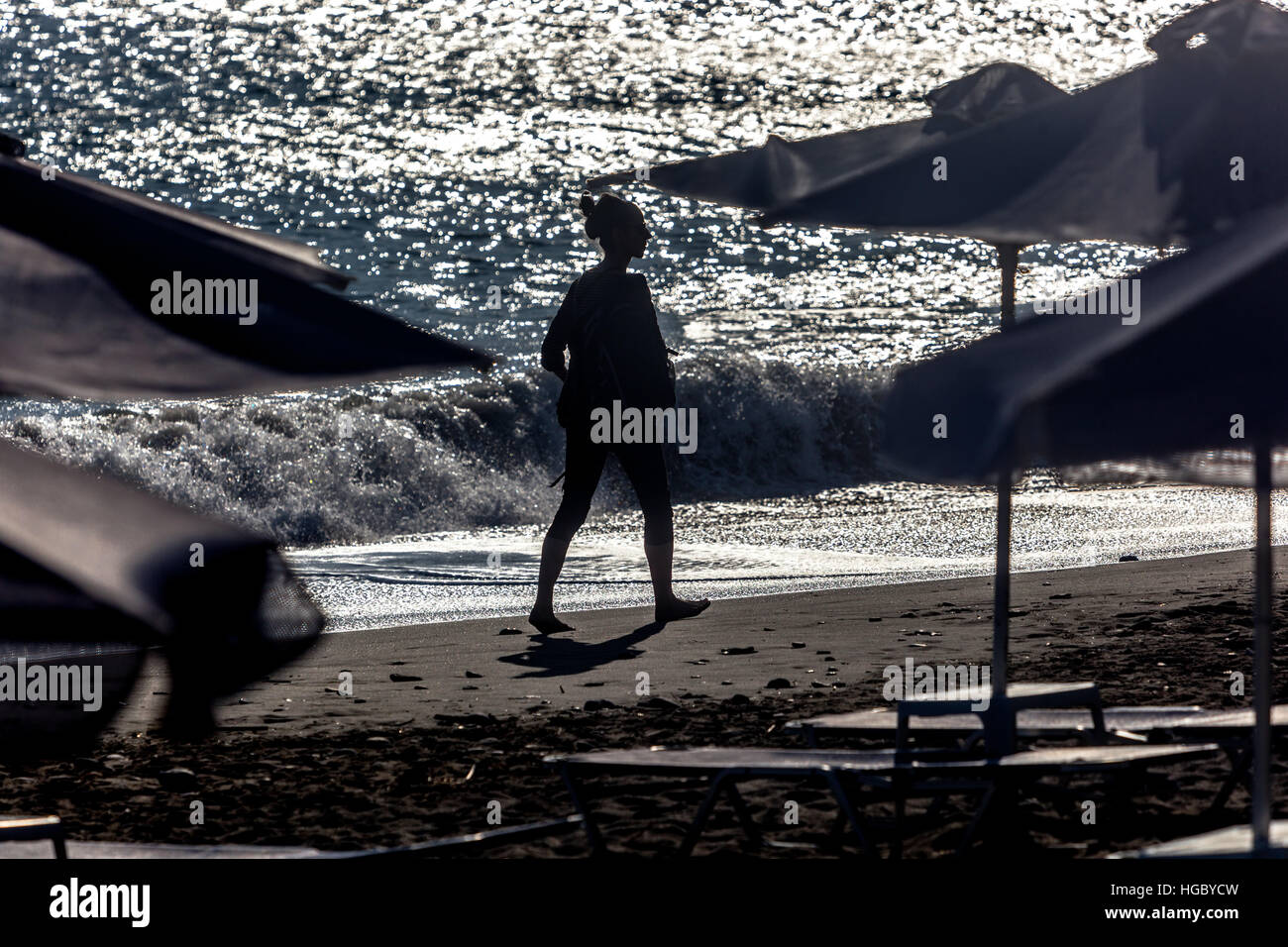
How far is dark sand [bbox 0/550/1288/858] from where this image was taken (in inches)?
198

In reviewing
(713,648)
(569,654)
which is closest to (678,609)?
(713,648)

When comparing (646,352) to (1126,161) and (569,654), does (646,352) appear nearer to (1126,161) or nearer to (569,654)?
(569,654)

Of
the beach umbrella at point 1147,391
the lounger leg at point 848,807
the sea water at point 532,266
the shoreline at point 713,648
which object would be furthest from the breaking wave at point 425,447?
the beach umbrella at point 1147,391

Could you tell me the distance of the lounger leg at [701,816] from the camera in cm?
430

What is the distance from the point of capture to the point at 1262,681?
3.89 m

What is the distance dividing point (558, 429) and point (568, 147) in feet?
88.0

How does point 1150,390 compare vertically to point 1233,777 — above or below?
above

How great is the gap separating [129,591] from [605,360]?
5.61 m

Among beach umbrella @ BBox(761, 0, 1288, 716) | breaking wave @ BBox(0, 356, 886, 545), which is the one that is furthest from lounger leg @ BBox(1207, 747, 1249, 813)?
breaking wave @ BBox(0, 356, 886, 545)

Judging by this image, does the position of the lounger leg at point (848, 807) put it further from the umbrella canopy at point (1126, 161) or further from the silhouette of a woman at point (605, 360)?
the silhouette of a woman at point (605, 360)

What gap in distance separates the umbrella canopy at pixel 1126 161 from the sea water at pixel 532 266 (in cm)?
405

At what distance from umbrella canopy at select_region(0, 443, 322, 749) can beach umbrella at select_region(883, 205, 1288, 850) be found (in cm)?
124

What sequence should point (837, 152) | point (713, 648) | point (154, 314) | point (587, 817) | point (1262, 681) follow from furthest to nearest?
point (713, 648) → point (837, 152) → point (587, 817) → point (1262, 681) → point (154, 314)

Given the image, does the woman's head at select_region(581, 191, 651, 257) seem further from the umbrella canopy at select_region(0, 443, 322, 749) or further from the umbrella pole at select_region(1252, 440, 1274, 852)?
the umbrella canopy at select_region(0, 443, 322, 749)
